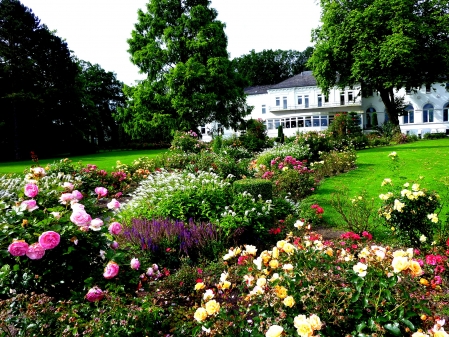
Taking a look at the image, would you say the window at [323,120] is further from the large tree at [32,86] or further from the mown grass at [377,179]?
the mown grass at [377,179]

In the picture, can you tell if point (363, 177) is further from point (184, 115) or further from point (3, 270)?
point (184, 115)

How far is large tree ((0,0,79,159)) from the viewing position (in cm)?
2861

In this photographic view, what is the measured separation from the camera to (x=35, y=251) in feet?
8.05

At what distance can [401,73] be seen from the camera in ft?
83.1

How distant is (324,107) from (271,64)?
2707 cm

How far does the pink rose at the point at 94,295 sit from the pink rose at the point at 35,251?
44 cm

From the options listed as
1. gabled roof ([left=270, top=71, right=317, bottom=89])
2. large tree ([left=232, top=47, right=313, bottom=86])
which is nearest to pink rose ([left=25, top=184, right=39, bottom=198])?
gabled roof ([left=270, top=71, right=317, bottom=89])

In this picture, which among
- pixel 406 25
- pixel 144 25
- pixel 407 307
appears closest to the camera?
pixel 407 307

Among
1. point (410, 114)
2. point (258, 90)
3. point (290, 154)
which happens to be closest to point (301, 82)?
point (258, 90)

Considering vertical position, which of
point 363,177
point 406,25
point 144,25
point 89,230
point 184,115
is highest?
point 144,25

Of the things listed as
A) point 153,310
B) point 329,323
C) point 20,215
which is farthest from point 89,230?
point 329,323

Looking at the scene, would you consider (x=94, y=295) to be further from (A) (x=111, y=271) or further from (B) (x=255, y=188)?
(B) (x=255, y=188)

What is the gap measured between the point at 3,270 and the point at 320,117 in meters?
44.2

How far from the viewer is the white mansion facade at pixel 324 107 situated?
37.0 metres
